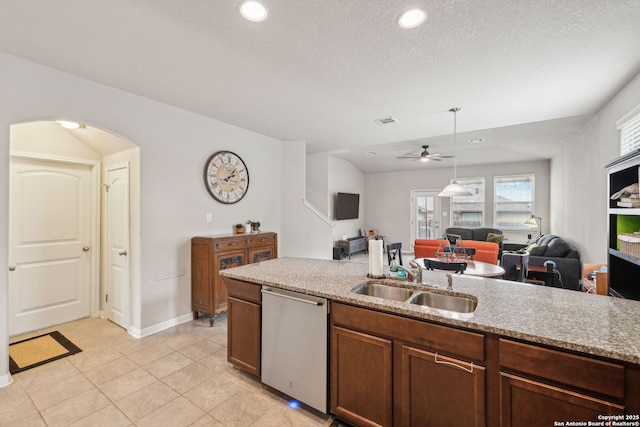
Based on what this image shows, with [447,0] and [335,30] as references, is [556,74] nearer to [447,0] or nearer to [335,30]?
[447,0]

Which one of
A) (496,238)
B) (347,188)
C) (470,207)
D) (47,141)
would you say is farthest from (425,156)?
(47,141)

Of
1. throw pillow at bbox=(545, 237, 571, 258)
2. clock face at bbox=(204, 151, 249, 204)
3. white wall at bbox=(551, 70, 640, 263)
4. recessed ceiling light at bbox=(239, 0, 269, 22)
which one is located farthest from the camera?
throw pillow at bbox=(545, 237, 571, 258)

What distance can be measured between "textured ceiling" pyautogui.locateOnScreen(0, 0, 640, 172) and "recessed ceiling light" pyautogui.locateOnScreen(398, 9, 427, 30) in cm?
→ 6

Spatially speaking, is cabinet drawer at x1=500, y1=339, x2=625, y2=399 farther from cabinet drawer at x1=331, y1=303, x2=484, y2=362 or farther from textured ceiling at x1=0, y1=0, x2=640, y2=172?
textured ceiling at x1=0, y1=0, x2=640, y2=172

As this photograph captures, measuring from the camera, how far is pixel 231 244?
357cm

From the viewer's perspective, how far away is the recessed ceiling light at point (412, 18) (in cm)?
178

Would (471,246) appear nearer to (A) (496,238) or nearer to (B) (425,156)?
(B) (425,156)

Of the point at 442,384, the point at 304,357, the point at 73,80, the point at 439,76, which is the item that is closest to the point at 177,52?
the point at 73,80

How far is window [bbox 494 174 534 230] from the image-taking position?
7691mm

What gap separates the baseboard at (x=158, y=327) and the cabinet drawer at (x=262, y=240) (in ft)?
→ 4.01

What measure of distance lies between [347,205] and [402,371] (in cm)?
700

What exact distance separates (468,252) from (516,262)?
605 mm

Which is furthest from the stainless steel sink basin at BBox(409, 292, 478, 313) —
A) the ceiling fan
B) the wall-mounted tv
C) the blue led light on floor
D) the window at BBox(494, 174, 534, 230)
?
the window at BBox(494, 174, 534, 230)

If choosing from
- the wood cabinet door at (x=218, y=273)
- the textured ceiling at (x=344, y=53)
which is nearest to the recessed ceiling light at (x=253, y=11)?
the textured ceiling at (x=344, y=53)
